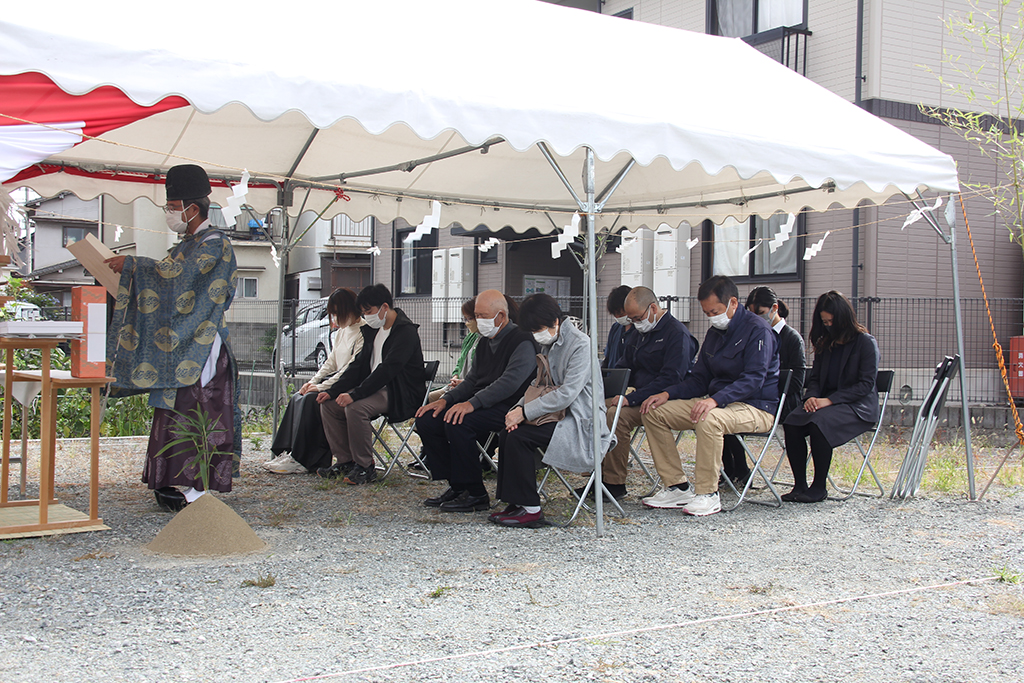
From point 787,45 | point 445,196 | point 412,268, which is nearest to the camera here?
point 445,196

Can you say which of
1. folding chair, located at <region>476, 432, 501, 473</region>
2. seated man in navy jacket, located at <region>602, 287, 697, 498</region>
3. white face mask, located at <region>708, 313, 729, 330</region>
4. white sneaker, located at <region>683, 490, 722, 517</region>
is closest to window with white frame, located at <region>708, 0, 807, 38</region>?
seated man in navy jacket, located at <region>602, 287, 697, 498</region>

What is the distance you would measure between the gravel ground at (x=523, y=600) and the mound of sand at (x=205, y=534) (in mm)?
97

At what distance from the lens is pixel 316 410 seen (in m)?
6.56

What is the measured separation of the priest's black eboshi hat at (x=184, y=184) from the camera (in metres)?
4.71

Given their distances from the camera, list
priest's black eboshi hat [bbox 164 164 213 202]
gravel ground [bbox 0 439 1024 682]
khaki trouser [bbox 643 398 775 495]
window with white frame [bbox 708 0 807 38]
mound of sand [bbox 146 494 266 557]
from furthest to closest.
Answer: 1. window with white frame [bbox 708 0 807 38]
2. khaki trouser [bbox 643 398 775 495]
3. priest's black eboshi hat [bbox 164 164 213 202]
4. mound of sand [bbox 146 494 266 557]
5. gravel ground [bbox 0 439 1024 682]

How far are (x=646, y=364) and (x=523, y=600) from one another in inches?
102

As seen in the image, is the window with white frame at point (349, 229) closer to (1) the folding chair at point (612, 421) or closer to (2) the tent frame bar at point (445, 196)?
(2) the tent frame bar at point (445, 196)

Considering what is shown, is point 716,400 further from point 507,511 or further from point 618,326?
point 507,511

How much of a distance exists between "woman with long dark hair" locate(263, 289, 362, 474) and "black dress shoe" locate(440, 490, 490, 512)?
1.55 metres

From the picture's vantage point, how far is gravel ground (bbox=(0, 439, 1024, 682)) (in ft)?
9.43

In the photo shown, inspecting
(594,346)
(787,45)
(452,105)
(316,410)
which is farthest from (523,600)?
(787,45)

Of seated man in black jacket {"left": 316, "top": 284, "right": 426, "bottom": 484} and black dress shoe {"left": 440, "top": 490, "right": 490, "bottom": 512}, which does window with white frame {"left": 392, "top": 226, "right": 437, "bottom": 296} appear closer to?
seated man in black jacket {"left": 316, "top": 284, "right": 426, "bottom": 484}

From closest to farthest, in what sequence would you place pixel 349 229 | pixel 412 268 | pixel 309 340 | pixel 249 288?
pixel 309 340 < pixel 412 268 < pixel 349 229 < pixel 249 288

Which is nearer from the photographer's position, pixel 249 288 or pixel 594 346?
pixel 594 346
